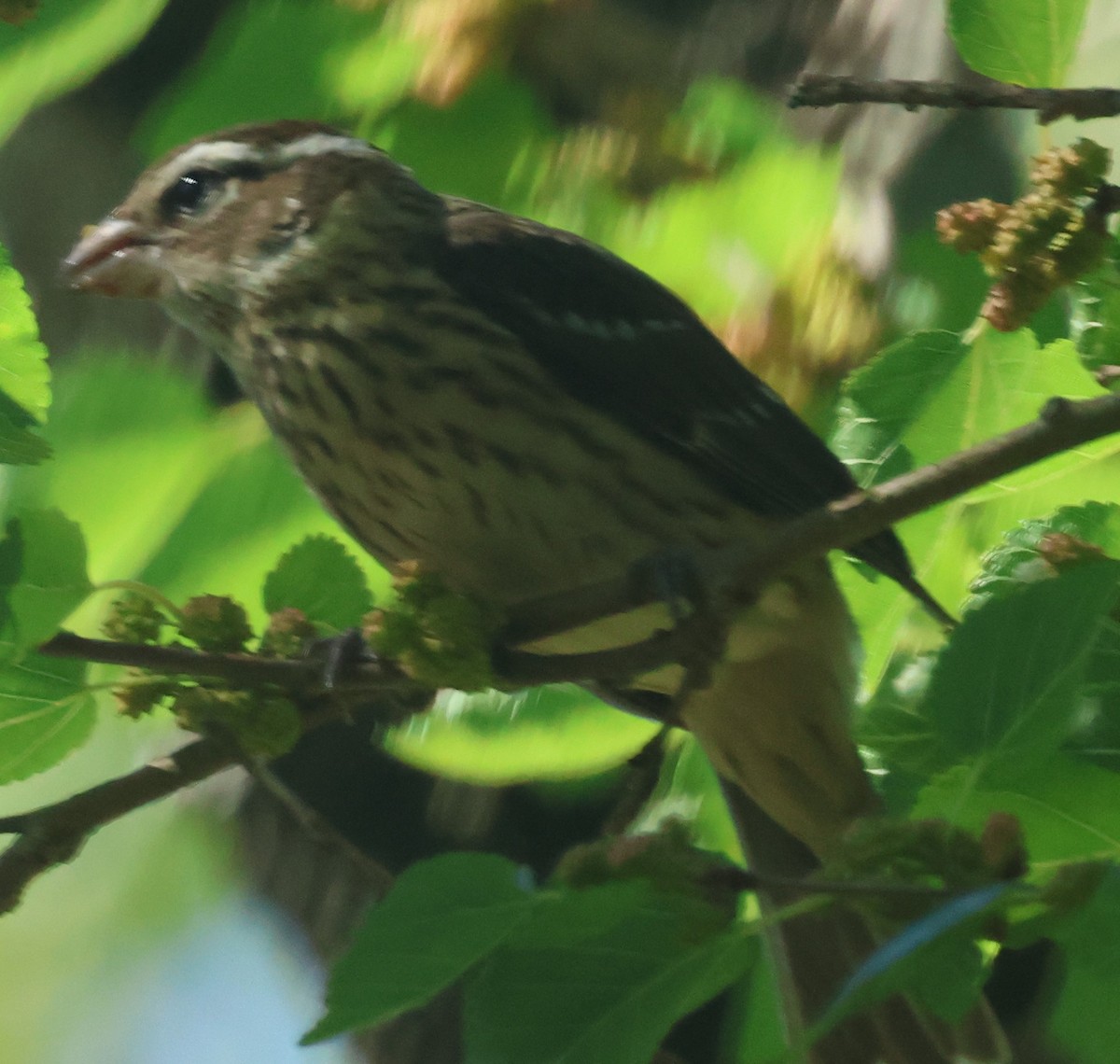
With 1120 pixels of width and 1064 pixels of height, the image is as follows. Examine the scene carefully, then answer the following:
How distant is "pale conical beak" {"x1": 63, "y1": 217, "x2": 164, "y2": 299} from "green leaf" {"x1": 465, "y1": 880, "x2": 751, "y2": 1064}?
1449 millimetres

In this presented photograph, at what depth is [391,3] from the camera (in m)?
A: 1.91

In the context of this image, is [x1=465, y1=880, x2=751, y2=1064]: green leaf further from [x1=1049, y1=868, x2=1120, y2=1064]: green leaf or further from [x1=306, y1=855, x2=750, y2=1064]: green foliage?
[x1=1049, y1=868, x2=1120, y2=1064]: green leaf

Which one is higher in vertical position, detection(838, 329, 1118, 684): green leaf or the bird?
detection(838, 329, 1118, 684): green leaf

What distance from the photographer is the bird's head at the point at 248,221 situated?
80.2 inches

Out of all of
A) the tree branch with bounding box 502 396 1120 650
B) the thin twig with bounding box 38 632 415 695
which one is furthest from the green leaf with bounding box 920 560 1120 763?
the thin twig with bounding box 38 632 415 695

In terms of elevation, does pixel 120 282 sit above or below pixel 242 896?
above

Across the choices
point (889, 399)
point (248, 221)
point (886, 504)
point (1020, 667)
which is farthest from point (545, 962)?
point (248, 221)

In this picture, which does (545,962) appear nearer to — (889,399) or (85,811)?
(85,811)

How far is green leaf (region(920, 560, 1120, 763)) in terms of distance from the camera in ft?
3.02

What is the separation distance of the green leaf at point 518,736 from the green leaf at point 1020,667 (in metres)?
0.69

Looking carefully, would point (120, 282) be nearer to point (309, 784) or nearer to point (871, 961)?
point (309, 784)

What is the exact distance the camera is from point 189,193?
2.13 m

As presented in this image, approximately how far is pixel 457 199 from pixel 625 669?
3.26ft

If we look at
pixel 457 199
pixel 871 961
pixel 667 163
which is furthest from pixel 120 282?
pixel 871 961
